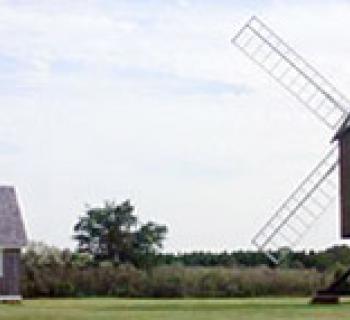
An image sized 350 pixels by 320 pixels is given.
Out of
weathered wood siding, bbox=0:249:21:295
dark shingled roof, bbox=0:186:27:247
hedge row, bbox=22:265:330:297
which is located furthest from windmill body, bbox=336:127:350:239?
hedge row, bbox=22:265:330:297

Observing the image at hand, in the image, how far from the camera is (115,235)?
81.9 meters

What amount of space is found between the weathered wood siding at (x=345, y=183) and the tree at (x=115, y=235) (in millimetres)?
28376

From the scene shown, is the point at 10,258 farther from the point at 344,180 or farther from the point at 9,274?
the point at 344,180

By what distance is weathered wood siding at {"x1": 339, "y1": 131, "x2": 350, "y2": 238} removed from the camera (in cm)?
5234

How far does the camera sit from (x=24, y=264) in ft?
223

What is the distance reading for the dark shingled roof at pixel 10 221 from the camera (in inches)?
2216

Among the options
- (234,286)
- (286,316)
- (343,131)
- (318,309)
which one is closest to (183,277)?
(234,286)

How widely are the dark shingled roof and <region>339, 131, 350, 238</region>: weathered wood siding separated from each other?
12815mm

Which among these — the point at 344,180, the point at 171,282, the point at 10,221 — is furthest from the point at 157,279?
the point at 344,180

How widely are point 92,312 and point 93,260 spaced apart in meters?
37.6

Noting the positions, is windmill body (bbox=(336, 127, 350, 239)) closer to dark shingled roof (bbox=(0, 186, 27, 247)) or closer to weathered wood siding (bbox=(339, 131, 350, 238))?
weathered wood siding (bbox=(339, 131, 350, 238))

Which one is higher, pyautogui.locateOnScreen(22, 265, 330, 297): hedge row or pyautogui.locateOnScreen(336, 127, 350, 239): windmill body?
pyautogui.locateOnScreen(336, 127, 350, 239): windmill body

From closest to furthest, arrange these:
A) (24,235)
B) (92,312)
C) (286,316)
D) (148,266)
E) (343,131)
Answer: (286,316) → (92,312) → (343,131) → (24,235) → (148,266)

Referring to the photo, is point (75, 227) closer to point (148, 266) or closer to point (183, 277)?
point (148, 266)
